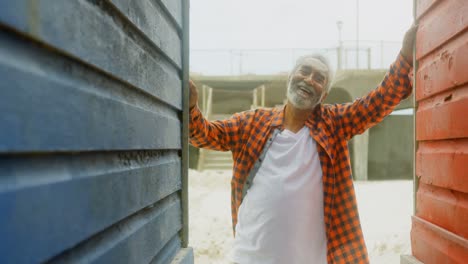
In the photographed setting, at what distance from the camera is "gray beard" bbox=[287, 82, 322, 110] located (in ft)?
9.48

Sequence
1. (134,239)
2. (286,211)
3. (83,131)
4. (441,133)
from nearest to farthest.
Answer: (83,131) < (134,239) < (441,133) < (286,211)

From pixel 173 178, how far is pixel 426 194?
4.41 feet

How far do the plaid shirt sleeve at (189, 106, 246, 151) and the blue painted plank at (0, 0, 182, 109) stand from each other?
76cm

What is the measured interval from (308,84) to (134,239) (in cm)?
183

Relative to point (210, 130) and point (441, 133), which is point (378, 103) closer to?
point (441, 133)

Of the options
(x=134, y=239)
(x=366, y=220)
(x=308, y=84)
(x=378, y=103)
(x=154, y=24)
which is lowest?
(x=366, y=220)

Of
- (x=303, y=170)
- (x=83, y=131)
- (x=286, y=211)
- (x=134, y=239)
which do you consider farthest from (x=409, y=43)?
(x=83, y=131)

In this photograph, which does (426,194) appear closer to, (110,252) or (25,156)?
(110,252)

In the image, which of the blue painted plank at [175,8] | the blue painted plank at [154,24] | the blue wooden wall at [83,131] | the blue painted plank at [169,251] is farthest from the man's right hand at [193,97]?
the blue painted plank at [169,251]

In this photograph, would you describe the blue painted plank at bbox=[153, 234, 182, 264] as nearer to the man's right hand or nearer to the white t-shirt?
the white t-shirt

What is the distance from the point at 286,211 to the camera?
2676 mm

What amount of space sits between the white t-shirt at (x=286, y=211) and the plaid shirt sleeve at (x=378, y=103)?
32 centimetres

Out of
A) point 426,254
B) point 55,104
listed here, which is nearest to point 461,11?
point 426,254

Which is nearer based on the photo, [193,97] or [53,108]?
[53,108]
